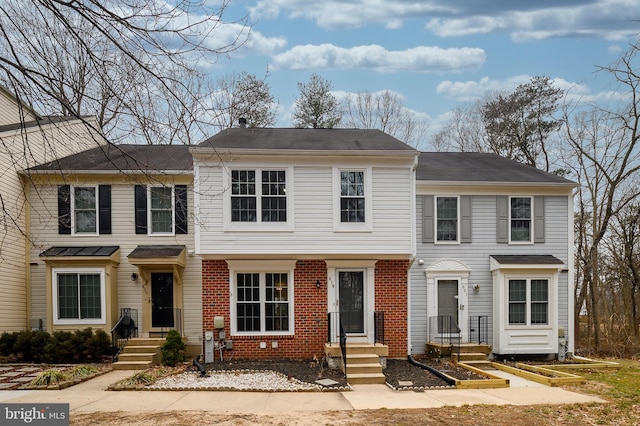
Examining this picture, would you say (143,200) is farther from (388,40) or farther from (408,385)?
(408,385)

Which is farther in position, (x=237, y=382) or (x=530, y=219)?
(x=530, y=219)

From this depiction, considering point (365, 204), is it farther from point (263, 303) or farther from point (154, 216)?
point (154, 216)

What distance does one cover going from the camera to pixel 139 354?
1335 cm

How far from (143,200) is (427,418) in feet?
35.1

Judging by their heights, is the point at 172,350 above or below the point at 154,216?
below

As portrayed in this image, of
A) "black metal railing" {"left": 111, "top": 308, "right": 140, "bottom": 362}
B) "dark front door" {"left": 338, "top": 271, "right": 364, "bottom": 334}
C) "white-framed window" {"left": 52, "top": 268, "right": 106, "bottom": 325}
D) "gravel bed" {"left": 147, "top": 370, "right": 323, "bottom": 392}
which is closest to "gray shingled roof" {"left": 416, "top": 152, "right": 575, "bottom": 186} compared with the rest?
"dark front door" {"left": 338, "top": 271, "right": 364, "bottom": 334}

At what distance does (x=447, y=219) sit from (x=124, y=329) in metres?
10.0

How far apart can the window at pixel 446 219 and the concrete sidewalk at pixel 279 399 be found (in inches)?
222

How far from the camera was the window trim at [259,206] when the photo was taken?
1296 centimetres

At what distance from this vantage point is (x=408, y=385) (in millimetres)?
10664

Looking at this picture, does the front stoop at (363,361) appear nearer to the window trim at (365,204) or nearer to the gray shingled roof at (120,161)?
the window trim at (365,204)

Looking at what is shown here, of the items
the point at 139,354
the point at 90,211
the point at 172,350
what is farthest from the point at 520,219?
the point at 90,211

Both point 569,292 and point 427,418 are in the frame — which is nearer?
point 427,418

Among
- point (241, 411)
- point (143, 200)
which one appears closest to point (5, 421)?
point (241, 411)
